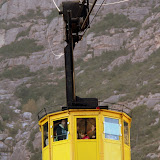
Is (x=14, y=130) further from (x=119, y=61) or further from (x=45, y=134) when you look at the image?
(x=45, y=134)

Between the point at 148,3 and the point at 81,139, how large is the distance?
90.2m

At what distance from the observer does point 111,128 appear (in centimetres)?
A: 3009

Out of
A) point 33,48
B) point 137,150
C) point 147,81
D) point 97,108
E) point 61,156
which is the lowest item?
→ point 61,156

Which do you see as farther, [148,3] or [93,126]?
[148,3]

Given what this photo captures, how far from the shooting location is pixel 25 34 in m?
122

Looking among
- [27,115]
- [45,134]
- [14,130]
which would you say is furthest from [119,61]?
[45,134]

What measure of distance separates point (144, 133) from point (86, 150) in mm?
50113

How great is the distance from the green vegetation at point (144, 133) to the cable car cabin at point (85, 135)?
40.0 metres

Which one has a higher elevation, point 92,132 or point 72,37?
point 72,37

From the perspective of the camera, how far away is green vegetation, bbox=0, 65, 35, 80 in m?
112

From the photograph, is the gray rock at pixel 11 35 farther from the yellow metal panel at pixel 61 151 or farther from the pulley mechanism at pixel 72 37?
the yellow metal panel at pixel 61 151

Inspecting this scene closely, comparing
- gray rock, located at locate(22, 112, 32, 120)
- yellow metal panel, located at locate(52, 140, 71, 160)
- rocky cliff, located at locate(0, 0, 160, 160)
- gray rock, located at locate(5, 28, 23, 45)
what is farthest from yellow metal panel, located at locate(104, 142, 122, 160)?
gray rock, located at locate(5, 28, 23, 45)

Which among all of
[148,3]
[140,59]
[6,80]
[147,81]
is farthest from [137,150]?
[148,3]

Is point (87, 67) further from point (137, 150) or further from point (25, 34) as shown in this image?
point (137, 150)
